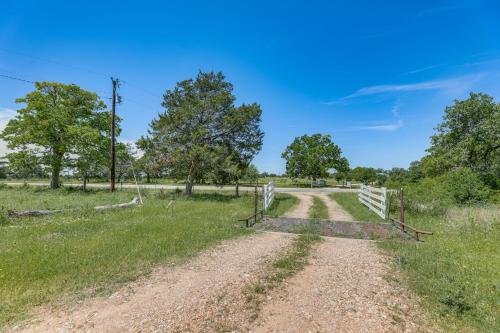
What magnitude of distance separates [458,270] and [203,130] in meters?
16.2

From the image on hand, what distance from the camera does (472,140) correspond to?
18.3 m

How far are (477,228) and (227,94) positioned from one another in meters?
16.4

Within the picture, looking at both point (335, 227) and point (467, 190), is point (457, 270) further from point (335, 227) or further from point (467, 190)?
point (467, 190)

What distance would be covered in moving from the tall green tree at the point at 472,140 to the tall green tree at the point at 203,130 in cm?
1514

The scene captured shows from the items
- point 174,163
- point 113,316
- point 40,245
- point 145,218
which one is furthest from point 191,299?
point 174,163

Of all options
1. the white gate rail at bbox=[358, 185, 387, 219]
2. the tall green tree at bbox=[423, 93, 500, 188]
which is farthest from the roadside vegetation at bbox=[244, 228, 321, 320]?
the tall green tree at bbox=[423, 93, 500, 188]

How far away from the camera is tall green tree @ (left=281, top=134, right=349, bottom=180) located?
42938 mm

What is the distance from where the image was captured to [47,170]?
2269 centimetres

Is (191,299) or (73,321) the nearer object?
(73,321)

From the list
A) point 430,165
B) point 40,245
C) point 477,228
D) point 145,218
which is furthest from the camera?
point 430,165

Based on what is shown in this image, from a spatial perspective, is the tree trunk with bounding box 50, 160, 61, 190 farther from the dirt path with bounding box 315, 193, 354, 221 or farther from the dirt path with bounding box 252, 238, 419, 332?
the dirt path with bounding box 252, 238, 419, 332

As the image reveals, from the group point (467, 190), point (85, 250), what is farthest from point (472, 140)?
point (85, 250)

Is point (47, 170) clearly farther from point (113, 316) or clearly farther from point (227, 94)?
point (113, 316)

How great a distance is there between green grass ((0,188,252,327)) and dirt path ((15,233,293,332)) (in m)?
0.42
